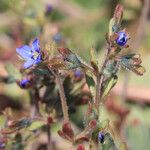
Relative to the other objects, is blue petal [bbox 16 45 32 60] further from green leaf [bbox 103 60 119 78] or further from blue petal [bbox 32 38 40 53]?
green leaf [bbox 103 60 119 78]

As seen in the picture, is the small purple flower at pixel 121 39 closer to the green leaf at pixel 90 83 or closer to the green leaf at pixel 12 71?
the green leaf at pixel 90 83

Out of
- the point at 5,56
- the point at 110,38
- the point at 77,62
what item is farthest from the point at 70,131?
the point at 5,56

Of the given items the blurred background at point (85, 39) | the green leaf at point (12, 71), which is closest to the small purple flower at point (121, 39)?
the blurred background at point (85, 39)

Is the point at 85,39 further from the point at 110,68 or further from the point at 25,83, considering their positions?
the point at 110,68

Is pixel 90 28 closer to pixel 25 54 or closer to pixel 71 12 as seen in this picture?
pixel 71 12

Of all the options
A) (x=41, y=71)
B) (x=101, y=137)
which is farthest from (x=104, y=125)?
(x=41, y=71)

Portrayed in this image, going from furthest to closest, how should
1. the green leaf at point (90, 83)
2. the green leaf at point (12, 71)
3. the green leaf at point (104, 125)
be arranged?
the green leaf at point (12, 71)
the green leaf at point (90, 83)
the green leaf at point (104, 125)
